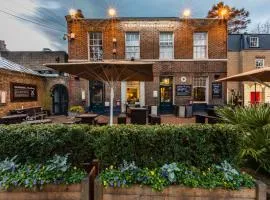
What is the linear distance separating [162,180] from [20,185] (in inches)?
84.7

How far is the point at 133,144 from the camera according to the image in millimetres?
3238

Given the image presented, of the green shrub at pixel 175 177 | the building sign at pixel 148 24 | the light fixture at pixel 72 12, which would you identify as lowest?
the green shrub at pixel 175 177

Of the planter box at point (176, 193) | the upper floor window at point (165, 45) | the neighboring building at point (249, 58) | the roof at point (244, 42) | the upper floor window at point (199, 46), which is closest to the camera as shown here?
the planter box at point (176, 193)

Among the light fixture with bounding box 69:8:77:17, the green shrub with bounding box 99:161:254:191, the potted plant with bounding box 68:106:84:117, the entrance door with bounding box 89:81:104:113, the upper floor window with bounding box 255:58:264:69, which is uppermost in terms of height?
the light fixture with bounding box 69:8:77:17

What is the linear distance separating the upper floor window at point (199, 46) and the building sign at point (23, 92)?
38.9 ft

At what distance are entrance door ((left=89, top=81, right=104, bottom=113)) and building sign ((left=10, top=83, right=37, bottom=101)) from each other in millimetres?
3898

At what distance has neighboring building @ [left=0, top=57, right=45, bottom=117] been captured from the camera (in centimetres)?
1034

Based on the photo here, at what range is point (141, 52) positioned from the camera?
14820 millimetres

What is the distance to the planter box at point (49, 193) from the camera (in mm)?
3029

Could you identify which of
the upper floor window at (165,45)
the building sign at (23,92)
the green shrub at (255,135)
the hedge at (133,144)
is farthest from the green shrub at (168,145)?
the upper floor window at (165,45)

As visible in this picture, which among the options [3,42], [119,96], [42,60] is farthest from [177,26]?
[3,42]

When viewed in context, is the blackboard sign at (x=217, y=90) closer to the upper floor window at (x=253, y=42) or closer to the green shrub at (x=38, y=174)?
the upper floor window at (x=253, y=42)

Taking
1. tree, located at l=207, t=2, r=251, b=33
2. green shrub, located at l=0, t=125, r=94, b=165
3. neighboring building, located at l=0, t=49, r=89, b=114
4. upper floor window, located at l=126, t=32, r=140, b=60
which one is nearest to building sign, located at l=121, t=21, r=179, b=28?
upper floor window, located at l=126, t=32, r=140, b=60

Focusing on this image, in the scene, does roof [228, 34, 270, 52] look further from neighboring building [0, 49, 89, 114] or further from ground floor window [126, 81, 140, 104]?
neighboring building [0, 49, 89, 114]
